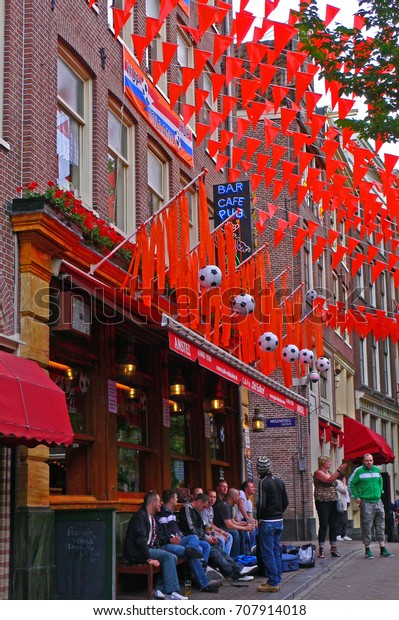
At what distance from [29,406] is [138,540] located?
299cm

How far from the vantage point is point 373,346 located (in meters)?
44.4

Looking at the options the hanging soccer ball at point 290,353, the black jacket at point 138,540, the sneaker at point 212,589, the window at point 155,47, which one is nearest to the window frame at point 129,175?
the window at point 155,47

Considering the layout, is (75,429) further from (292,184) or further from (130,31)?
(130,31)

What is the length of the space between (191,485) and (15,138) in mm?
8697

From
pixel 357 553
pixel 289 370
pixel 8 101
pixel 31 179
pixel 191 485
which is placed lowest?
pixel 357 553

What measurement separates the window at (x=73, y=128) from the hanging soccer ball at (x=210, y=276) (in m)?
2.06

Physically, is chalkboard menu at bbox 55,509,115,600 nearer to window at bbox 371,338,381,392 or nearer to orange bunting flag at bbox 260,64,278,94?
orange bunting flag at bbox 260,64,278,94

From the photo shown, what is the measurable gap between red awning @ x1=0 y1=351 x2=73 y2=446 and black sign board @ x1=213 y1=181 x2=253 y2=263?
30.4 feet

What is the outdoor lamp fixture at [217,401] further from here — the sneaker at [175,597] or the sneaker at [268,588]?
the sneaker at [175,597]

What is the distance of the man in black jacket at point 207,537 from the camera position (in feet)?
42.2

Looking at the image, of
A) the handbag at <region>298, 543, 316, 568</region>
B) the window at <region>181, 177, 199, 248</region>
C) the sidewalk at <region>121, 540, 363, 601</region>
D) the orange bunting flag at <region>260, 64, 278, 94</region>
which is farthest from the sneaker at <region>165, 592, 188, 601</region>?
the window at <region>181, 177, 199, 248</region>

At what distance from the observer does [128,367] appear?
1401 centimetres

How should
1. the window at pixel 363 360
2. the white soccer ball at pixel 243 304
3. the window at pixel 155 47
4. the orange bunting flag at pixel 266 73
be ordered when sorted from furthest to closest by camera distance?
the window at pixel 363 360
the window at pixel 155 47
the white soccer ball at pixel 243 304
the orange bunting flag at pixel 266 73
